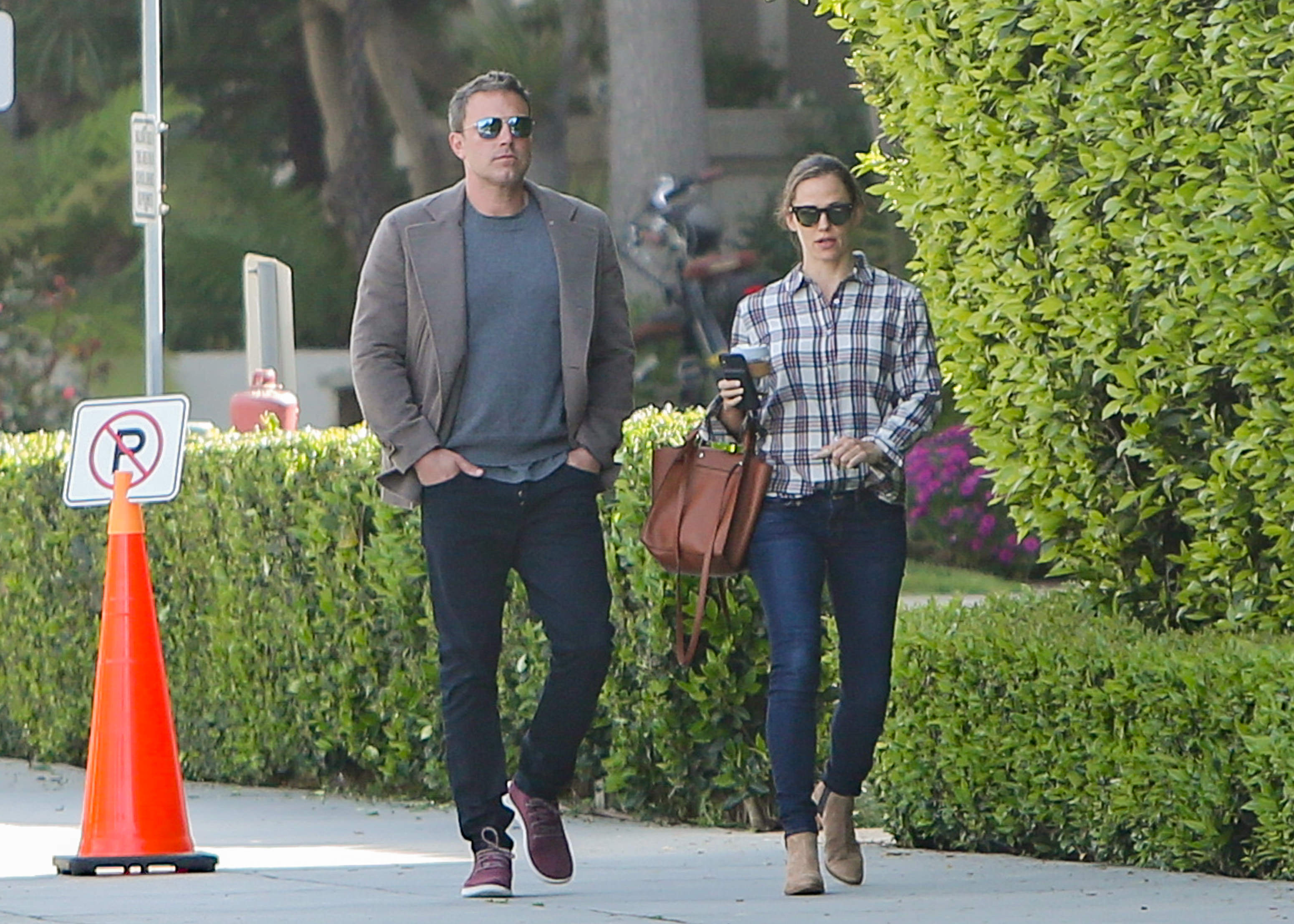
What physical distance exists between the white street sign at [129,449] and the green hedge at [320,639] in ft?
4.55

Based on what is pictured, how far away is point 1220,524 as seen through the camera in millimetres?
6387

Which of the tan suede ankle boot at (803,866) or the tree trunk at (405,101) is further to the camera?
the tree trunk at (405,101)

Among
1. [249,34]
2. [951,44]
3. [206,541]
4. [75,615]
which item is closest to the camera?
[951,44]

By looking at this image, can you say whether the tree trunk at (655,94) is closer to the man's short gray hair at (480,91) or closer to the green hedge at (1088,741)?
the green hedge at (1088,741)

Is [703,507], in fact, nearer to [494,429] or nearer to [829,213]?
[494,429]

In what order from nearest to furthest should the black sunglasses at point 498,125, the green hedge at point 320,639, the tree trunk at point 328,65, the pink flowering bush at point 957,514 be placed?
the black sunglasses at point 498,125 → the green hedge at point 320,639 → the pink flowering bush at point 957,514 → the tree trunk at point 328,65

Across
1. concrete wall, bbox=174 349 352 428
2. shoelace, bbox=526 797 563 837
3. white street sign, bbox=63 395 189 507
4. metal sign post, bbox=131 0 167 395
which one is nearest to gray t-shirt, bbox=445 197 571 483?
shoelace, bbox=526 797 563 837

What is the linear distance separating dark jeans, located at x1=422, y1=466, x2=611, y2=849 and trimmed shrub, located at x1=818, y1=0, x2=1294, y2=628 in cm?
132

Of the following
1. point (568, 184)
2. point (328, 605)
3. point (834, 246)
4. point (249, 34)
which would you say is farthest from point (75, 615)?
point (249, 34)

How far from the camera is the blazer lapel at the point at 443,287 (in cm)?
602

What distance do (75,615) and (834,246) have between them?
4864 millimetres

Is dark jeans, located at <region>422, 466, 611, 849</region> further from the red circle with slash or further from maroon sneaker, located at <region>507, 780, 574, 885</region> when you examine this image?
the red circle with slash

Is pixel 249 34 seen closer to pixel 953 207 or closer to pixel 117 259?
pixel 117 259

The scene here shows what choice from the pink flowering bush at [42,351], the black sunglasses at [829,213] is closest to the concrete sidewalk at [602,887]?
the black sunglasses at [829,213]
